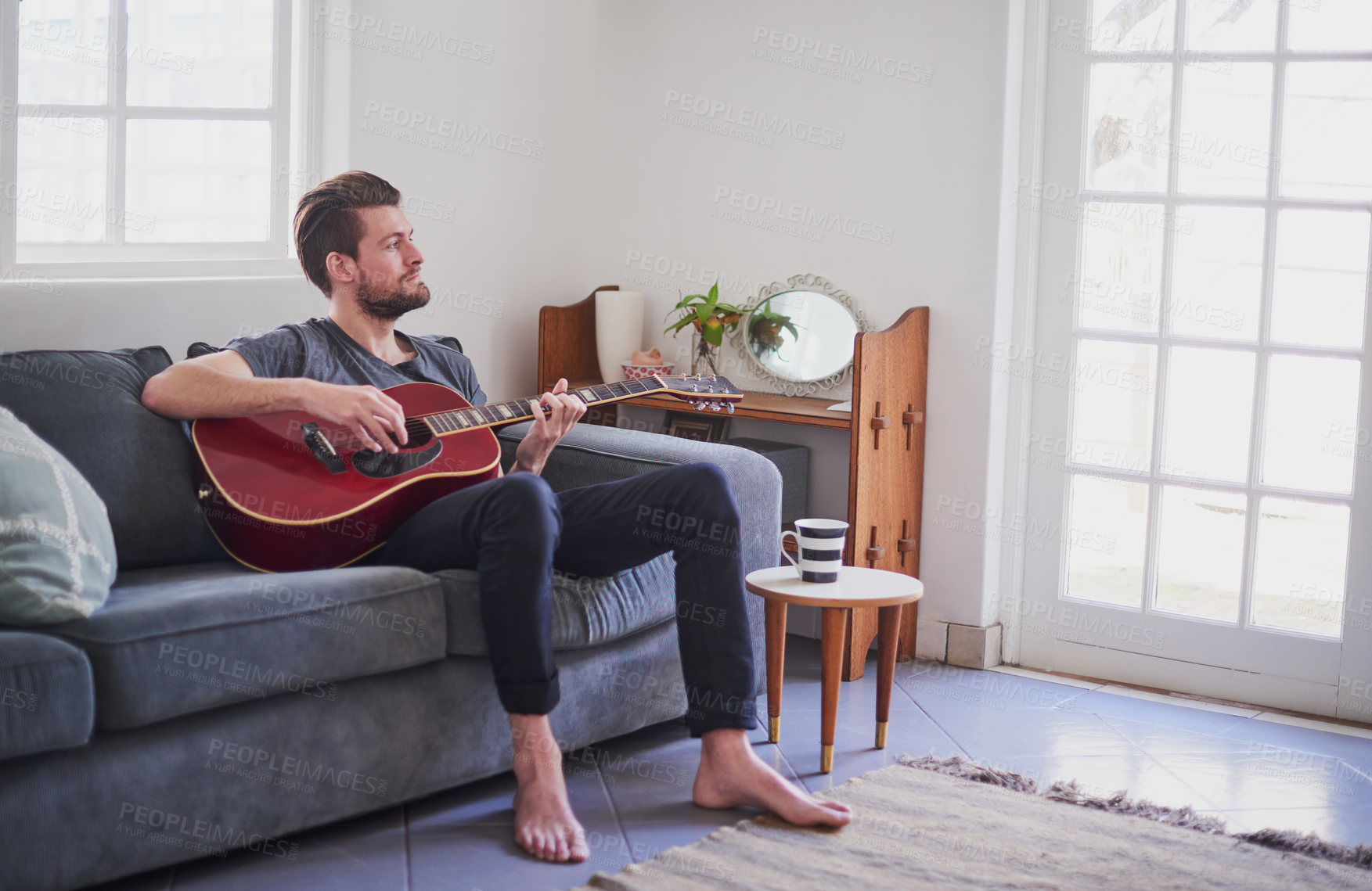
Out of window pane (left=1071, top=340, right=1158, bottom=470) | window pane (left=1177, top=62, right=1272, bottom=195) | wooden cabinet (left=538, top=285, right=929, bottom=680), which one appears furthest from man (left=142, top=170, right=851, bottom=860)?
window pane (left=1177, top=62, right=1272, bottom=195)

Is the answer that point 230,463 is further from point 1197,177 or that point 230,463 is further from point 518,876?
point 1197,177

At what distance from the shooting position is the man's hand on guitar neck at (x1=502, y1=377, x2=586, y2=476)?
2.34m

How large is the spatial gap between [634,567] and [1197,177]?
5.02 feet

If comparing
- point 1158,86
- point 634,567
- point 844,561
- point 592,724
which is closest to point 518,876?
point 592,724

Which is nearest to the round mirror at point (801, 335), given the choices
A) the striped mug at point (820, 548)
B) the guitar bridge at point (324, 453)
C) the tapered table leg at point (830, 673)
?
the striped mug at point (820, 548)

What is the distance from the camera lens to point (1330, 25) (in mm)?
2619

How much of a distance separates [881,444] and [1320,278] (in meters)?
0.97

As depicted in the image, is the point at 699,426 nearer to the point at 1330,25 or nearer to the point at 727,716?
the point at 727,716

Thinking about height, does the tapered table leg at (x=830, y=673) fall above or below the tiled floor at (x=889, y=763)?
above

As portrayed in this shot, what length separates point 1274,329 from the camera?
8.91 ft

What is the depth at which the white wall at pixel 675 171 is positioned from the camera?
2.94 metres

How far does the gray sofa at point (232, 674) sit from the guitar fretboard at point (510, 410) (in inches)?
5.0

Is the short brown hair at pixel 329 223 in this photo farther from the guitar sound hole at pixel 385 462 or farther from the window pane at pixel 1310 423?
the window pane at pixel 1310 423

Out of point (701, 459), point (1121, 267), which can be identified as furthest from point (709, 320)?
point (1121, 267)
